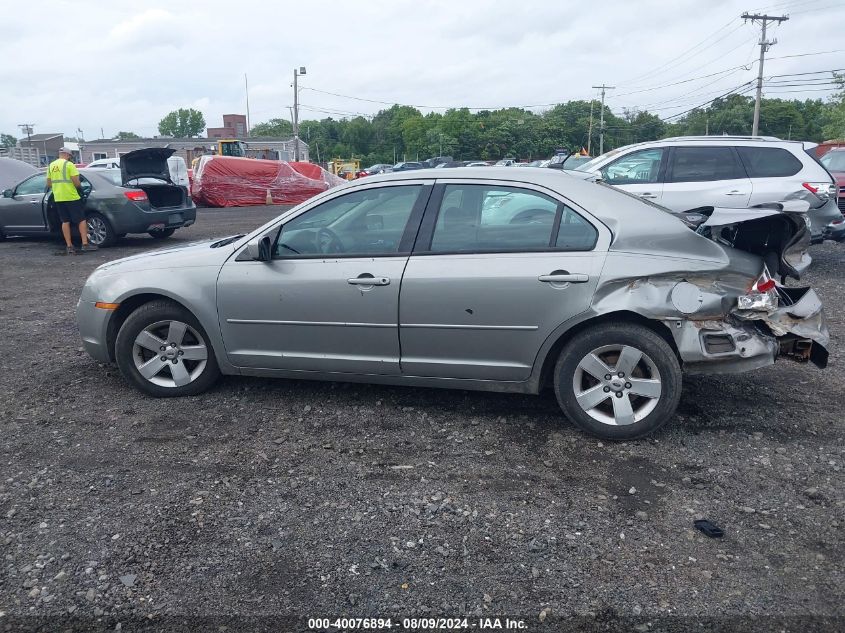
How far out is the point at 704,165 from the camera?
28.8 ft

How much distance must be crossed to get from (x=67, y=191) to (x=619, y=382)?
10.7 m

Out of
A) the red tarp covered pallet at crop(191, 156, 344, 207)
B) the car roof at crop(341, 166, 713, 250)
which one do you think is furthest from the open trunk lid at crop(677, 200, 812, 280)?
the red tarp covered pallet at crop(191, 156, 344, 207)

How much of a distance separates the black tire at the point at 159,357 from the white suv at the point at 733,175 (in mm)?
5710

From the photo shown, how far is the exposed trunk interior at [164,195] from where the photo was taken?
13023 mm

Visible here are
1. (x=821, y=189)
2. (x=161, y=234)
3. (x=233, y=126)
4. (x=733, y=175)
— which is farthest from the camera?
(x=233, y=126)

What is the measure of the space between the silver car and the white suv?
4510mm

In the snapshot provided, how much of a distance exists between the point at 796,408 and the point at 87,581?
4351 millimetres

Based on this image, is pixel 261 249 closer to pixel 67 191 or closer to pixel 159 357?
pixel 159 357

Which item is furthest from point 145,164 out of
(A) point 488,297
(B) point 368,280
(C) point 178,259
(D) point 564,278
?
(D) point 564,278

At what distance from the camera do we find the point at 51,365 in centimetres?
574

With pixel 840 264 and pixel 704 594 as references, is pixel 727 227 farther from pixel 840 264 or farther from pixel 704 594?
pixel 840 264

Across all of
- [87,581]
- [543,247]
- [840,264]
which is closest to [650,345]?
[543,247]

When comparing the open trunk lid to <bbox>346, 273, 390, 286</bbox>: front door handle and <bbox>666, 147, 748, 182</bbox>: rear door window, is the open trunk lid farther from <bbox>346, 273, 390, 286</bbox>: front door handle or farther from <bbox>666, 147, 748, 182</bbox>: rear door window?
<bbox>666, 147, 748, 182</bbox>: rear door window

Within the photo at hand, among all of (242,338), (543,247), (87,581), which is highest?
(543,247)
